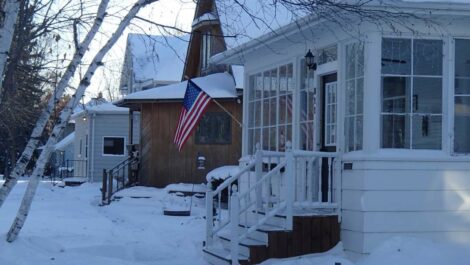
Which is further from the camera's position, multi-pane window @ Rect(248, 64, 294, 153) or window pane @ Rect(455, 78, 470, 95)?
multi-pane window @ Rect(248, 64, 294, 153)

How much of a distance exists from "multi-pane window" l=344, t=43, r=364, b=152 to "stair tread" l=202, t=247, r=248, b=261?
7.46 ft

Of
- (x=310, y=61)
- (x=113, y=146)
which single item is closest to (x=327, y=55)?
(x=310, y=61)

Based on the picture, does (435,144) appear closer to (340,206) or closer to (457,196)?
(457,196)

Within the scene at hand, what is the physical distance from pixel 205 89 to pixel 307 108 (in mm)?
9768

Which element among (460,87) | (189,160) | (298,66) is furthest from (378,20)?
(189,160)

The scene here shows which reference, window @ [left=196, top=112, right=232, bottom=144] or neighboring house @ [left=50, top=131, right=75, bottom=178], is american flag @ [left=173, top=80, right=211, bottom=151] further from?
neighboring house @ [left=50, top=131, right=75, bottom=178]

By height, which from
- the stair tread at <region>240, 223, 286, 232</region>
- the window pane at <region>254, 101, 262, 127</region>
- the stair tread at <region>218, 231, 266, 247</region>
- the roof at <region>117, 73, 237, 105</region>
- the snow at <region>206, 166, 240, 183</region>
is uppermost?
the roof at <region>117, 73, 237, 105</region>

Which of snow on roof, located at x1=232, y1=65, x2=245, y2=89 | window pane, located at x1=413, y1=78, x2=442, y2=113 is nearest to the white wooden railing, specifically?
window pane, located at x1=413, y1=78, x2=442, y2=113

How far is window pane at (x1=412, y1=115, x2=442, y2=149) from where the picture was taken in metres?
10.1

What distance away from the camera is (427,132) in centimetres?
1015

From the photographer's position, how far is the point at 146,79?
30.4 m

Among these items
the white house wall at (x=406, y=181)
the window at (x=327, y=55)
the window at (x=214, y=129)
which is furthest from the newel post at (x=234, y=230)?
the window at (x=214, y=129)

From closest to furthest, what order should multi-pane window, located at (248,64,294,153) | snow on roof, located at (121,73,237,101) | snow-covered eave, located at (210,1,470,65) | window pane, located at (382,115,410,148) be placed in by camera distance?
snow-covered eave, located at (210,1,470,65), window pane, located at (382,115,410,148), multi-pane window, located at (248,64,294,153), snow on roof, located at (121,73,237,101)

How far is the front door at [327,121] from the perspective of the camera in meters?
10.9
